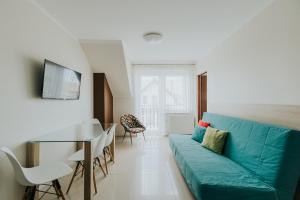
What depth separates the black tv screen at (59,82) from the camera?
2.18 m

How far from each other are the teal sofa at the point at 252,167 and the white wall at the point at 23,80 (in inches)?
77.2

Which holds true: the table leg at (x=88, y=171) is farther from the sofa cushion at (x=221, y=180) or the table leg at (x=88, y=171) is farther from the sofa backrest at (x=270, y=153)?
the sofa backrest at (x=270, y=153)

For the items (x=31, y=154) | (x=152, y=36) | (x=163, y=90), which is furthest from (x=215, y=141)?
(x=163, y=90)

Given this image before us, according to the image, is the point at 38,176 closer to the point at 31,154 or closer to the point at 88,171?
the point at 31,154

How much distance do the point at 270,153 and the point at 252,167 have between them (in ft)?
1.04

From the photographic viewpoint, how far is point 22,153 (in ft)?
6.30

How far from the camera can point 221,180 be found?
68.2 inches

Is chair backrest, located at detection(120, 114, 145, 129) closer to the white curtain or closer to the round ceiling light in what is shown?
the white curtain

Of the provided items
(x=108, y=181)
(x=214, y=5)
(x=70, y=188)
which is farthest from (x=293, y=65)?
(x=70, y=188)

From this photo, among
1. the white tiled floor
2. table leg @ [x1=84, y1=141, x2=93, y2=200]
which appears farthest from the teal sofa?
table leg @ [x1=84, y1=141, x2=93, y2=200]

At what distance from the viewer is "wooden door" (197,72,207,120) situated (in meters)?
5.07

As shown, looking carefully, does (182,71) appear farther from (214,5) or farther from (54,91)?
(54,91)

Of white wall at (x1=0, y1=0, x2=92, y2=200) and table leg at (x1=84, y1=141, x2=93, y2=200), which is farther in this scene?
table leg at (x1=84, y1=141, x2=93, y2=200)

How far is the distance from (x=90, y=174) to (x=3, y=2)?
200 centimetres
